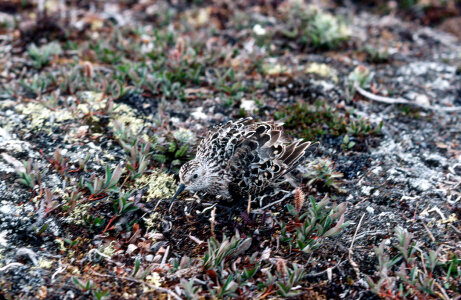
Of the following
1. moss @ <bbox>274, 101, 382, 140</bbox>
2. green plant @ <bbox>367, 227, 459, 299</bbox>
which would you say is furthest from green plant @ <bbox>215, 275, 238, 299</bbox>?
moss @ <bbox>274, 101, 382, 140</bbox>

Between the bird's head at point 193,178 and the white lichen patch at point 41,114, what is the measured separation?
7.34 ft

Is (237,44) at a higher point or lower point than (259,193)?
higher

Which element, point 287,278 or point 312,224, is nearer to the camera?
point 287,278

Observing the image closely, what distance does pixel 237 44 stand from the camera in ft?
27.8

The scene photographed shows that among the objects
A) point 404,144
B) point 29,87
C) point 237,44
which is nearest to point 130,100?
point 29,87

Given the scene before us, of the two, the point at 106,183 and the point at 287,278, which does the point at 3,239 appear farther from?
the point at 287,278

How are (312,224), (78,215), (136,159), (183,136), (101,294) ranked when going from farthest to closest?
(183,136)
(136,159)
(78,215)
(312,224)
(101,294)

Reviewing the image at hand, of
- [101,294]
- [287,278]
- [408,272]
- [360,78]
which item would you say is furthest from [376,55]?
[101,294]

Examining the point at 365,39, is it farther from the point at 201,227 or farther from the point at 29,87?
the point at 29,87

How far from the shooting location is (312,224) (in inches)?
194

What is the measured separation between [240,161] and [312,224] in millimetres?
1075

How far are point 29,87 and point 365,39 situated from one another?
6.24 metres

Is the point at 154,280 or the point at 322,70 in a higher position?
the point at 322,70

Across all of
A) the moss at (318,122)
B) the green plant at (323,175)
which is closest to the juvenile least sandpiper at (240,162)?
the green plant at (323,175)
